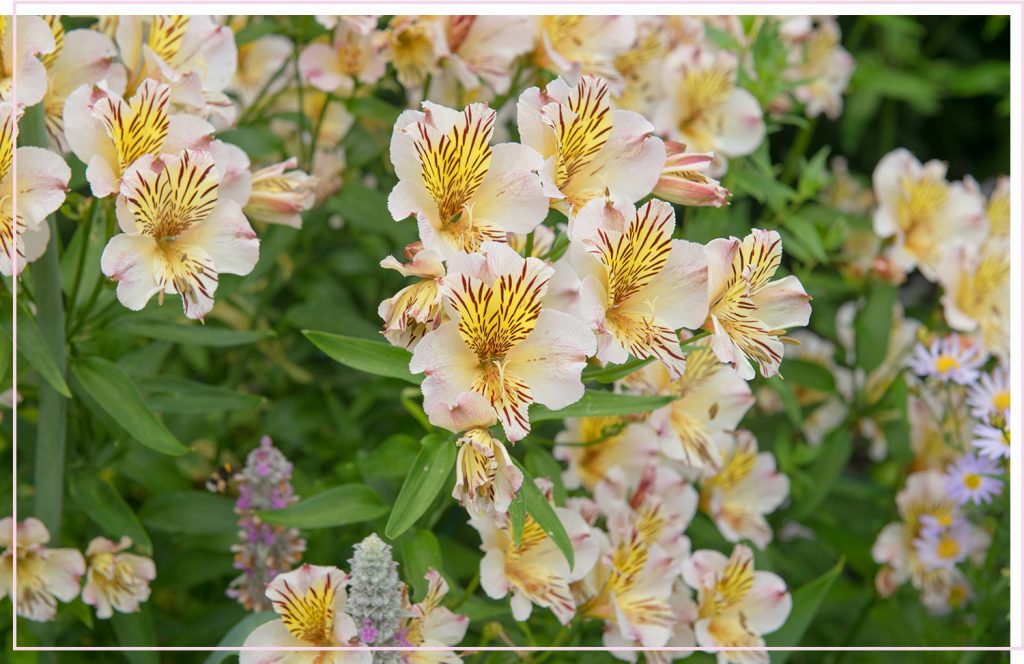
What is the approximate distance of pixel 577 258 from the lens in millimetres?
1016

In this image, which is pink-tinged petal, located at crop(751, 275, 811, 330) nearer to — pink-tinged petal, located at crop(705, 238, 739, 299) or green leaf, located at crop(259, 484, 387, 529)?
pink-tinged petal, located at crop(705, 238, 739, 299)

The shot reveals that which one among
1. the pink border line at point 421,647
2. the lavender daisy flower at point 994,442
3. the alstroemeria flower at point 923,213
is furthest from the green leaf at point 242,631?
the alstroemeria flower at point 923,213

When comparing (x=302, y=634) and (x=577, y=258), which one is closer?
(x=577, y=258)

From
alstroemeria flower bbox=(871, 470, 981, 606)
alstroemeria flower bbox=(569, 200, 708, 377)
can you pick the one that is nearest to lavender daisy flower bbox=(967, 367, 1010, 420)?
alstroemeria flower bbox=(871, 470, 981, 606)

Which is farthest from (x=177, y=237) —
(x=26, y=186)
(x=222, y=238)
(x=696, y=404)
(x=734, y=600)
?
(x=734, y=600)

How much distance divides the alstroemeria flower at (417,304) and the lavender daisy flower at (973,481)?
2.75 feet

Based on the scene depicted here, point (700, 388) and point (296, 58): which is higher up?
point (296, 58)

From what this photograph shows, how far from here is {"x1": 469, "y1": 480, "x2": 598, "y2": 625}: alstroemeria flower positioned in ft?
3.84

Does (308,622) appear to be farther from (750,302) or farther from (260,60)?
(260,60)

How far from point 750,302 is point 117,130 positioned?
23.5 inches

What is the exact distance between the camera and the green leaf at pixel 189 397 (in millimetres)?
1328
